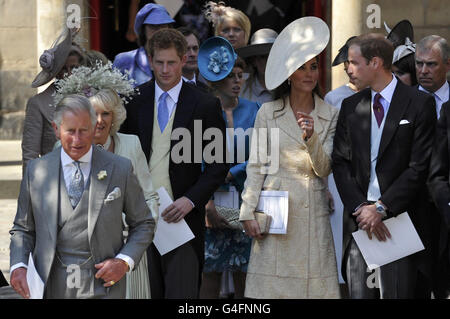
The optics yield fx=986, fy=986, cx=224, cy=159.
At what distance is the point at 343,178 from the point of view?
5.96m

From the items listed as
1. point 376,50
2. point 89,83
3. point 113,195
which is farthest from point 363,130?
point 113,195

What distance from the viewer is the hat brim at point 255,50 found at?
7.68 metres

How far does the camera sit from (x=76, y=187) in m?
4.83

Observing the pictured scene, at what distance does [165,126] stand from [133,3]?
6705 millimetres

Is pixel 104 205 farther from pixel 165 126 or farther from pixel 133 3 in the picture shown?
pixel 133 3

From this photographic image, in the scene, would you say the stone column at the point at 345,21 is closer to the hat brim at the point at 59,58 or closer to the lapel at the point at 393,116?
the hat brim at the point at 59,58

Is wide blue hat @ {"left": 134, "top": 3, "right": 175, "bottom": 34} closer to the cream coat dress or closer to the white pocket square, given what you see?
the cream coat dress

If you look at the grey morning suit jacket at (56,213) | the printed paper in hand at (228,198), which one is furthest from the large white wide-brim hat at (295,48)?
the grey morning suit jacket at (56,213)

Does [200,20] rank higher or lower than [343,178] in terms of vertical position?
higher

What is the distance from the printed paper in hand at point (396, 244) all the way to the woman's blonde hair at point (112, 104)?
1.68 metres

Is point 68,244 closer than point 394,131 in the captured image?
Yes

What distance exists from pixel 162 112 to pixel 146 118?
0.12 metres
